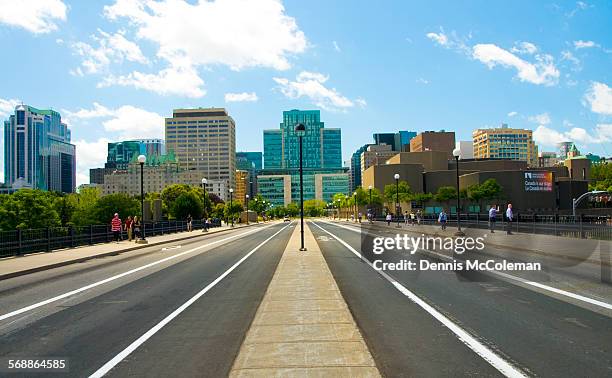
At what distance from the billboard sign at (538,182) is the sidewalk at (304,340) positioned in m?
125

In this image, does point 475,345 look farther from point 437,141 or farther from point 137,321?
point 437,141

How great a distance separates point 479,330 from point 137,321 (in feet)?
18.9

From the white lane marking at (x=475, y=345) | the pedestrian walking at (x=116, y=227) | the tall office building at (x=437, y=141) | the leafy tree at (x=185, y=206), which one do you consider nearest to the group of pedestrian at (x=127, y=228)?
the pedestrian walking at (x=116, y=227)

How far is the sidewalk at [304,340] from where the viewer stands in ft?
18.9

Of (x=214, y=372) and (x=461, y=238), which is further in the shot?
(x=461, y=238)

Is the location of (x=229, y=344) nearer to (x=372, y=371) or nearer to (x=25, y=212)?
(x=372, y=371)

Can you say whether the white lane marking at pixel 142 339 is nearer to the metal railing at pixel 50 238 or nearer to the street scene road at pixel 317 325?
the street scene road at pixel 317 325

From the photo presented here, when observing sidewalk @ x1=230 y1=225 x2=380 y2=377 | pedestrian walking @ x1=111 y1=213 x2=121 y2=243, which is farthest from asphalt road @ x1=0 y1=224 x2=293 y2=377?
pedestrian walking @ x1=111 y1=213 x2=121 y2=243

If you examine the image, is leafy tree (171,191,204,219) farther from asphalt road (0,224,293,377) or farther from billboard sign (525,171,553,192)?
billboard sign (525,171,553,192)

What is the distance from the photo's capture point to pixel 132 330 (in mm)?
8039

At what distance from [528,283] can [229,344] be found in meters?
8.53

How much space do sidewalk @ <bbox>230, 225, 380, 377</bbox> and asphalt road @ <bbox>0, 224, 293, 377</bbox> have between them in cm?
30

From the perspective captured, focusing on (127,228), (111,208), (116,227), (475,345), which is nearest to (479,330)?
(475,345)

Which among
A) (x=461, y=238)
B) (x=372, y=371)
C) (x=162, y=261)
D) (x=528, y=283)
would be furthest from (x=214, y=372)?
(x=461, y=238)
